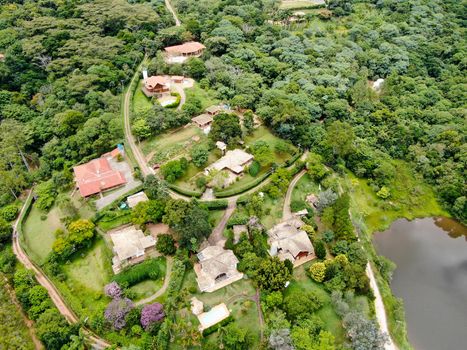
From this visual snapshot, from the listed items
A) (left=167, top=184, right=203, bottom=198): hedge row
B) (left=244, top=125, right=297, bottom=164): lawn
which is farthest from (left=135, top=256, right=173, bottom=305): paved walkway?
(left=244, top=125, right=297, bottom=164): lawn

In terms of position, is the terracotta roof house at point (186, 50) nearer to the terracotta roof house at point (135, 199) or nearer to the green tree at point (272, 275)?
the terracotta roof house at point (135, 199)

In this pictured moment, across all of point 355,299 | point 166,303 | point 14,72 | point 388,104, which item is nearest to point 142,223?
point 166,303

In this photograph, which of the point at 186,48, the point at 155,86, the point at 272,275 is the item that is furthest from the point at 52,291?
the point at 186,48

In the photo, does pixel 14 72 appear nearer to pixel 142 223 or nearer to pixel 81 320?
pixel 142 223

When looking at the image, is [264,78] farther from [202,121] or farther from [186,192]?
[186,192]

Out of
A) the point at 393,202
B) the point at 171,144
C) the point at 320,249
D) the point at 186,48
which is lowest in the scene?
the point at 393,202

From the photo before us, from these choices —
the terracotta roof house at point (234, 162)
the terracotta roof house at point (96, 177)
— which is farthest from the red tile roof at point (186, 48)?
the terracotta roof house at point (96, 177)
